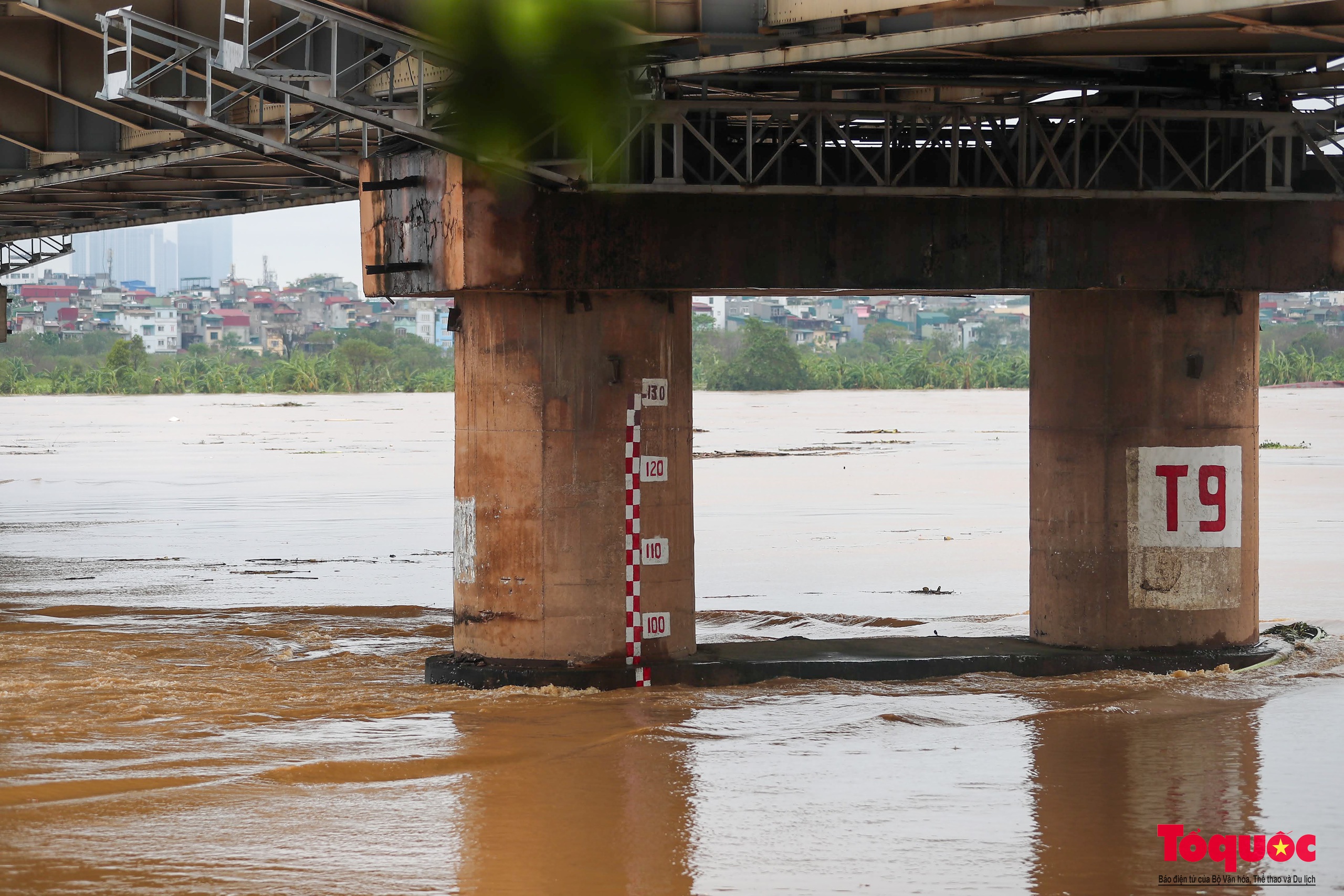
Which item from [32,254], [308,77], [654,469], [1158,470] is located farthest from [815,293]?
[32,254]

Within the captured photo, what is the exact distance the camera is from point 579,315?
17.9 meters

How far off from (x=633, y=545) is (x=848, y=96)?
5.26m

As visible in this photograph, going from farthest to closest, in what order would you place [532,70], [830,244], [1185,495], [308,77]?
[1185,495], [830,244], [308,77], [532,70]

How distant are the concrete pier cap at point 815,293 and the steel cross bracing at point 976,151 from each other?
375 mm

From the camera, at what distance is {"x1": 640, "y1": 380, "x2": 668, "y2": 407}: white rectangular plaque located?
59.1ft

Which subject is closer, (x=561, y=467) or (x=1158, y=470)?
(x=561, y=467)

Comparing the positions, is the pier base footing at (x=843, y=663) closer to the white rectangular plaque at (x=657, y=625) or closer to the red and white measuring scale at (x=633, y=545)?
the red and white measuring scale at (x=633, y=545)

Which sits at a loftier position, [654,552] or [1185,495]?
[1185,495]

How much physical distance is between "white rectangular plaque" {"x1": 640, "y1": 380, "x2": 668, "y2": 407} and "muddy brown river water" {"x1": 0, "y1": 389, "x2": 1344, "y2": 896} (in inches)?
113

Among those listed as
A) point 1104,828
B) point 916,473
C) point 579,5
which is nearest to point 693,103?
point 579,5

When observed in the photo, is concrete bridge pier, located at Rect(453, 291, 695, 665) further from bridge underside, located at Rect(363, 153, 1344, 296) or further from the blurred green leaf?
the blurred green leaf

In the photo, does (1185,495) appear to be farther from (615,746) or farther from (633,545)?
(615,746)

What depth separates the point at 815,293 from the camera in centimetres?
1894

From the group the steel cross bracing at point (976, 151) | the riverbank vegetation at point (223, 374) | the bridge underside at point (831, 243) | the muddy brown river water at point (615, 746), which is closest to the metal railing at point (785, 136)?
the steel cross bracing at point (976, 151)
